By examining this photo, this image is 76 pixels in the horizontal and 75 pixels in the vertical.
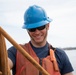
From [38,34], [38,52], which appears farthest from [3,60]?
[38,52]

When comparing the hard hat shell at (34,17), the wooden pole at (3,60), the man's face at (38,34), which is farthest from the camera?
the hard hat shell at (34,17)

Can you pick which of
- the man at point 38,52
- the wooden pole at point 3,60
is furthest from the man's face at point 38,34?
the wooden pole at point 3,60

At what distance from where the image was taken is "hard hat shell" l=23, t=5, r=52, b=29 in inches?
205

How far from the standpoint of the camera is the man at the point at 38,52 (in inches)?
201

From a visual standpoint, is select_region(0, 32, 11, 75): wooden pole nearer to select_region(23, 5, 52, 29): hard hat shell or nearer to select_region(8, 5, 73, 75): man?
select_region(8, 5, 73, 75): man

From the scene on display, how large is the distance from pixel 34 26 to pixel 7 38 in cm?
123

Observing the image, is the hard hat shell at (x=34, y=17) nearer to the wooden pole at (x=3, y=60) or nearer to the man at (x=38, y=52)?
the man at (x=38, y=52)

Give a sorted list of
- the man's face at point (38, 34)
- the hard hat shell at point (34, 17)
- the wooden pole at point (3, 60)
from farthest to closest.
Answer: the hard hat shell at point (34, 17) → the man's face at point (38, 34) → the wooden pole at point (3, 60)

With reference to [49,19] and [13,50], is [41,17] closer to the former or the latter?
[49,19]

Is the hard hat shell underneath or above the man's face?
above

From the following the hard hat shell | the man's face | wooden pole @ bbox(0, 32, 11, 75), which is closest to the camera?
wooden pole @ bbox(0, 32, 11, 75)

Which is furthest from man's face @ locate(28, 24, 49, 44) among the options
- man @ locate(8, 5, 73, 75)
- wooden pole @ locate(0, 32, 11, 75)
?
wooden pole @ locate(0, 32, 11, 75)

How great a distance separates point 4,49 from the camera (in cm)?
393

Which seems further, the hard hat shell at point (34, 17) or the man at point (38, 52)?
the hard hat shell at point (34, 17)
